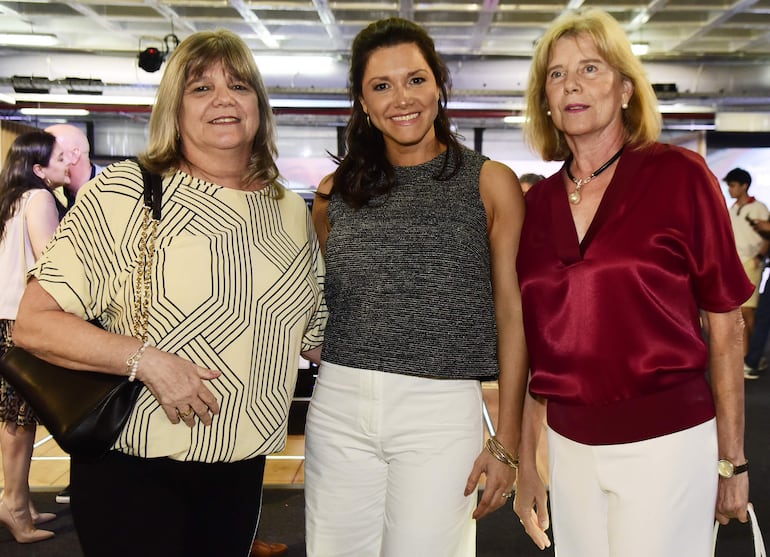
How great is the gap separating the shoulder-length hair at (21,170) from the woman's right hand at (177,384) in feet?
8.41

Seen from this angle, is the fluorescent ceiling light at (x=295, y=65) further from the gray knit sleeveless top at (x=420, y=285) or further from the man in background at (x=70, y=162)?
the gray knit sleeveless top at (x=420, y=285)

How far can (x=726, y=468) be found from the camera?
171cm

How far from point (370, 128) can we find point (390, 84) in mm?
189

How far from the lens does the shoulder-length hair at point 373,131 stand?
1.96m

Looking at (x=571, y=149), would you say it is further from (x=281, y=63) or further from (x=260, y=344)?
(x=281, y=63)

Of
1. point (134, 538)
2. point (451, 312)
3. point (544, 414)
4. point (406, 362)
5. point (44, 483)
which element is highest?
point (451, 312)

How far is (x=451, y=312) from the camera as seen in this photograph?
71.2 inches

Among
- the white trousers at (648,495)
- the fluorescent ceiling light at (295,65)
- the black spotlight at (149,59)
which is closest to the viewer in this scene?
the white trousers at (648,495)

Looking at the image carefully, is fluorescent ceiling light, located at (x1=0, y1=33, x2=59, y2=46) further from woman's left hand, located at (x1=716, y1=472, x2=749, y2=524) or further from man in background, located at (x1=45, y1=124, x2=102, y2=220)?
woman's left hand, located at (x1=716, y1=472, x2=749, y2=524)

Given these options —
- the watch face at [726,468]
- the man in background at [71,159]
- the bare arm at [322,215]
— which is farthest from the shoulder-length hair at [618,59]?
the man in background at [71,159]

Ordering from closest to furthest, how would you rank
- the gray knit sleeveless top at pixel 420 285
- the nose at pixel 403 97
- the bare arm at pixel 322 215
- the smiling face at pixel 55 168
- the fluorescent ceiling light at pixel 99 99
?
the gray knit sleeveless top at pixel 420 285 → the nose at pixel 403 97 → the bare arm at pixel 322 215 → the smiling face at pixel 55 168 → the fluorescent ceiling light at pixel 99 99

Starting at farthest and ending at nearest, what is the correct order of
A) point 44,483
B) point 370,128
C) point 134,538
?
point 44,483 < point 370,128 < point 134,538

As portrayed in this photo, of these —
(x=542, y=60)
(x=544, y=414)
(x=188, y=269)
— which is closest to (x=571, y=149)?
(x=542, y=60)

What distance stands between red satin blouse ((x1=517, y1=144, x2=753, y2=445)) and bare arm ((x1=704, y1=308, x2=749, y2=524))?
0.12 ft
